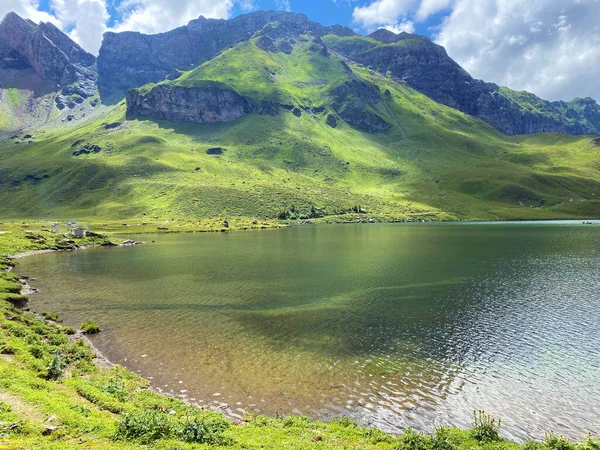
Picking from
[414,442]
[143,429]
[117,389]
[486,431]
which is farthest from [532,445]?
[117,389]

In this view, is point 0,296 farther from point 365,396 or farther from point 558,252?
point 558,252

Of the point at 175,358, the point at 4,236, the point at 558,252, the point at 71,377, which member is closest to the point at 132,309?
the point at 175,358

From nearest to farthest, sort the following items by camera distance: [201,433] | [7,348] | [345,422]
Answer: [201,433] → [345,422] → [7,348]

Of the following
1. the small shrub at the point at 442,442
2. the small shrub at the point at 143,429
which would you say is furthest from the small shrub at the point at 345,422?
the small shrub at the point at 143,429

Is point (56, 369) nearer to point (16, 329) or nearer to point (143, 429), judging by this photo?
point (16, 329)

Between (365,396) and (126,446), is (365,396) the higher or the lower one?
the lower one

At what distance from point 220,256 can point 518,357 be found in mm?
82968

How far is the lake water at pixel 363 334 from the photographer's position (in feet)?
89.3

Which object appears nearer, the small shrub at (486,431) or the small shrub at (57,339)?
the small shrub at (486,431)

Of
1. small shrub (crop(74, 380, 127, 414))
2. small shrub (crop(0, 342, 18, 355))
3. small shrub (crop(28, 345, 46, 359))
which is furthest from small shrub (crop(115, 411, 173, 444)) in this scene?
small shrub (crop(0, 342, 18, 355))

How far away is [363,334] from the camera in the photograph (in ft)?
138

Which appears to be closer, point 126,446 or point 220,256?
point 126,446

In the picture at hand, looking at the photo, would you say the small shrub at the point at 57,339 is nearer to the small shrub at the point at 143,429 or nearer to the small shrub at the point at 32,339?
the small shrub at the point at 32,339

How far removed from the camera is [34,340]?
33.9m
